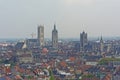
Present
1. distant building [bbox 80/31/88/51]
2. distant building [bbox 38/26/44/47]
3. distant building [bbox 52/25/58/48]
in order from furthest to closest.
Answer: distant building [bbox 38/26/44/47] < distant building [bbox 52/25/58/48] < distant building [bbox 80/31/88/51]

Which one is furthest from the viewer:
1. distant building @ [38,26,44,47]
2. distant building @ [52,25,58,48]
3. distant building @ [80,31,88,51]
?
distant building @ [38,26,44,47]

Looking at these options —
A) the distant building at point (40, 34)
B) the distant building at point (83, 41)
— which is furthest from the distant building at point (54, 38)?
the distant building at point (40, 34)

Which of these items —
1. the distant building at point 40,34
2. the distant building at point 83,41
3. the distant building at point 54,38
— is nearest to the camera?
the distant building at point 83,41

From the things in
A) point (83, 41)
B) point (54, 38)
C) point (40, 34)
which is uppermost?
point (40, 34)

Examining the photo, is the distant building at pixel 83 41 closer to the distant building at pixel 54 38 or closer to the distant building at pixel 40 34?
the distant building at pixel 54 38

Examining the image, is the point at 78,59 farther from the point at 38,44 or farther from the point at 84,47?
the point at 38,44

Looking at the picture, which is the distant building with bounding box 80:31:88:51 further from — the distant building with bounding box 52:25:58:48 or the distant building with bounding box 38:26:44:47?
the distant building with bounding box 38:26:44:47

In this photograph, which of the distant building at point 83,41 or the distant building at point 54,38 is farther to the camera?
the distant building at point 54,38

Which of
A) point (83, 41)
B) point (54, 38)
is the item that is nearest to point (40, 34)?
point (54, 38)

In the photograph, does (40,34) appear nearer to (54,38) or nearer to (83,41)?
(54,38)

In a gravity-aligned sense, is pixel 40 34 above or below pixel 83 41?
above

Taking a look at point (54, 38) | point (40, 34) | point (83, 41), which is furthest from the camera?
point (40, 34)

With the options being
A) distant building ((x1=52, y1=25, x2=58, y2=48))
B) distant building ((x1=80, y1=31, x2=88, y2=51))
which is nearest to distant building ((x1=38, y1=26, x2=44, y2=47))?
distant building ((x1=52, y1=25, x2=58, y2=48))
